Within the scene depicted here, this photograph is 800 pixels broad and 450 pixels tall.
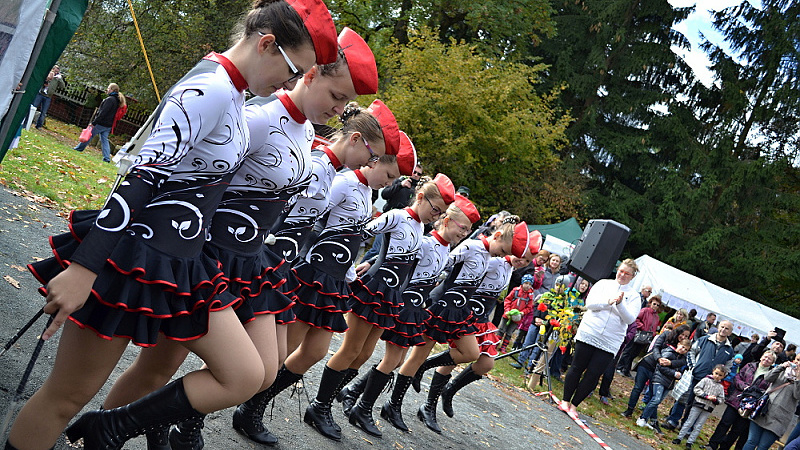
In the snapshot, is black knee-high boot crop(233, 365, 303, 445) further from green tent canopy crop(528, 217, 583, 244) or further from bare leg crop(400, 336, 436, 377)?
green tent canopy crop(528, 217, 583, 244)

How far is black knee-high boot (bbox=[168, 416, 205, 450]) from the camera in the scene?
10.7ft

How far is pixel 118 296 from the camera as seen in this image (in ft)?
8.42

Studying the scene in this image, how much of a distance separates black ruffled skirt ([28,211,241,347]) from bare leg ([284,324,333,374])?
1974 millimetres

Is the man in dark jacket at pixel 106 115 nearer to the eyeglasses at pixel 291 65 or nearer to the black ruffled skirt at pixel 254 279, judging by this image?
the black ruffled skirt at pixel 254 279

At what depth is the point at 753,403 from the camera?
12.3m

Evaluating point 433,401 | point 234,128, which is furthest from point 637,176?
point 234,128

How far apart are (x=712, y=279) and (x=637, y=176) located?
541 centimetres

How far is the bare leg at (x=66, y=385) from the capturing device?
8.59 ft

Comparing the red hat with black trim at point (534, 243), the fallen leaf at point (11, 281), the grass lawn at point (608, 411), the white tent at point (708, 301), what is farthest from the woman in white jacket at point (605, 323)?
the white tent at point (708, 301)

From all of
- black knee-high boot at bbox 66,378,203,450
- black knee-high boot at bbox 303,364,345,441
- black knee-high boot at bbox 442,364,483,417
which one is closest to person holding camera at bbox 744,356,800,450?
black knee-high boot at bbox 442,364,483,417

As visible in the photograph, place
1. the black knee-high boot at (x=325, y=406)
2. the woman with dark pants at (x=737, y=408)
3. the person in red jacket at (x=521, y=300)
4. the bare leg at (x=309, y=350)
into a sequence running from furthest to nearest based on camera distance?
the person in red jacket at (x=521, y=300)
the woman with dark pants at (x=737, y=408)
the black knee-high boot at (x=325, y=406)
the bare leg at (x=309, y=350)

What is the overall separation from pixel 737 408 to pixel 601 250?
13.5ft

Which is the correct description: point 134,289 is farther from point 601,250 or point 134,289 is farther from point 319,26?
point 601,250

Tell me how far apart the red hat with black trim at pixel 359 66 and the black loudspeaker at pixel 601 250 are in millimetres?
8505
